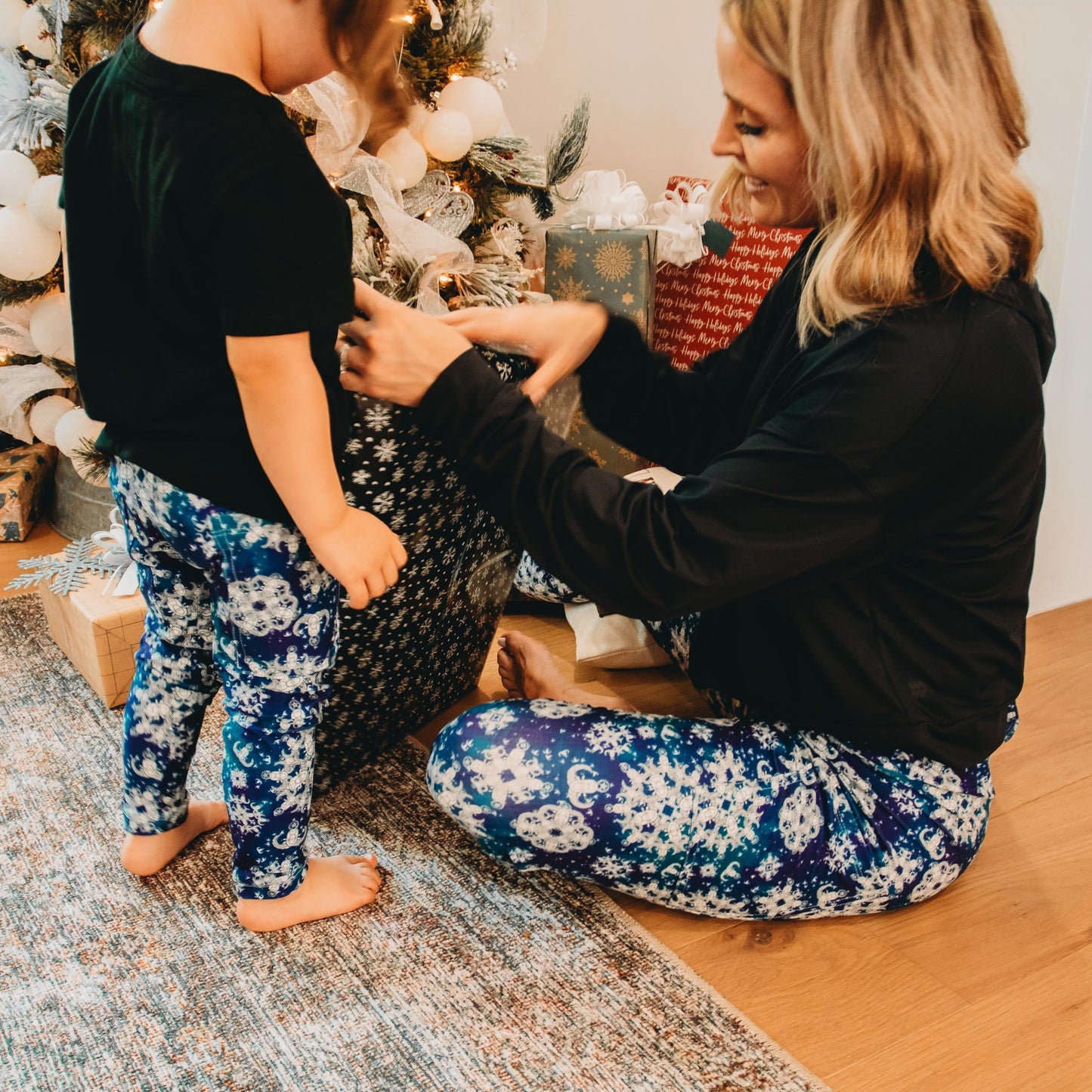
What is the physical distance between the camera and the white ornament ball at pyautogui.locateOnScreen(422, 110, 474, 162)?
1.38 m

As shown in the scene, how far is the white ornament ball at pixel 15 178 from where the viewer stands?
1396 millimetres

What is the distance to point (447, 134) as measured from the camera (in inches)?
54.4

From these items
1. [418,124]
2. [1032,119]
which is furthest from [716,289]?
[418,124]

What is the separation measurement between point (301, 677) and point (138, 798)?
0.26m

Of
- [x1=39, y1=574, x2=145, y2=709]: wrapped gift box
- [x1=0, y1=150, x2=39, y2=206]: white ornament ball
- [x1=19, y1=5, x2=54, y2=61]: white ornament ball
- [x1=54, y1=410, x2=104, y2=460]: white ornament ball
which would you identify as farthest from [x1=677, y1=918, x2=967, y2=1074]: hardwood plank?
[x1=19, y1=5, x2=54, y2=61]: white ornament ball

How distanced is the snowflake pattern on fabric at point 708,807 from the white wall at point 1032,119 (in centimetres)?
63

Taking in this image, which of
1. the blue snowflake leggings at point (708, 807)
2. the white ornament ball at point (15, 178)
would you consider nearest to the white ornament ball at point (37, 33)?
the white ornament ball at point (15, 178)

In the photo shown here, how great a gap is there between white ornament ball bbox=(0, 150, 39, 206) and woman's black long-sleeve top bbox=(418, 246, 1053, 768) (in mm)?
945

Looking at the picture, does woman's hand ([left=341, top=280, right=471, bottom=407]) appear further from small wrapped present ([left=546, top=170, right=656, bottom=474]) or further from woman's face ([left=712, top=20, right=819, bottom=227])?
small wrapped present ([left=546, top=170, right=656, bottom=474])

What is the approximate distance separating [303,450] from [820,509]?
0.40m

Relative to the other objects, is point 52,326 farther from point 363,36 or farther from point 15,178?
point 363,36

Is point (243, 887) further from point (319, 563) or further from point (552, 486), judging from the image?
point (552, 486)

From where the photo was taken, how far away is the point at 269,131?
659 millimetres

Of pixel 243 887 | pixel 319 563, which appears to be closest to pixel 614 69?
pixel 319 563
